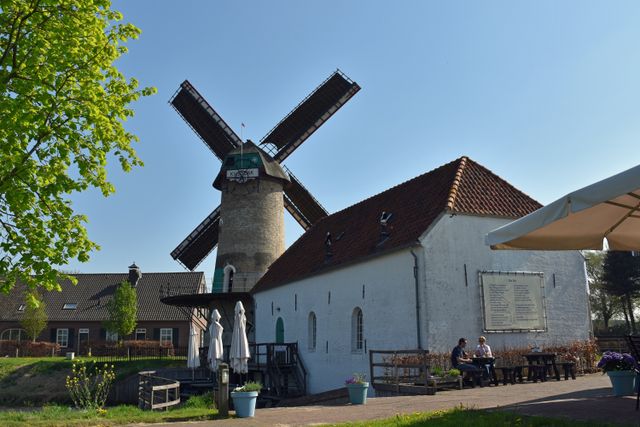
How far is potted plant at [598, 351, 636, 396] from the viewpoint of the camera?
941 centimetres

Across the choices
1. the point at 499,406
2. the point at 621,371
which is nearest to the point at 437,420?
the point at 499,406

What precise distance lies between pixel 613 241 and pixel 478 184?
30.3ft

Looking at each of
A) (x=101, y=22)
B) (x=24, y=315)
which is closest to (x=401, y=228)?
(x=101, y=22)

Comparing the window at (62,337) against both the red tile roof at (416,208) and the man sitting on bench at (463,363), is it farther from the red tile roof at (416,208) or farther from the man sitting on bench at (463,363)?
the man sitting on bench at (463,363)

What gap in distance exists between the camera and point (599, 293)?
50438 mm

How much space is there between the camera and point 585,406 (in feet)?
28.0

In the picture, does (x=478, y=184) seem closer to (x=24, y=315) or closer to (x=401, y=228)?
(x=401, y=228)

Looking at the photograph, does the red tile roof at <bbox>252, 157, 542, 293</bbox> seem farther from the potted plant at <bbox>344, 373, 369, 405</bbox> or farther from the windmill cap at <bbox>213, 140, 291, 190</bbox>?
the windmill cap at <bbox>213, 140, 291, 190</bbox>

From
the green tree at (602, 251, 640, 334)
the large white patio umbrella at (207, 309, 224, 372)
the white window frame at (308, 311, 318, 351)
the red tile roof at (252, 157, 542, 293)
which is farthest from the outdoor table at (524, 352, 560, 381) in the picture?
the green tree at (602, 251, 640, 334)

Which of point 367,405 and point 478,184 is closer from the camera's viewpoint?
point 367,405

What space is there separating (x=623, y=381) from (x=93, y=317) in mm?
43853

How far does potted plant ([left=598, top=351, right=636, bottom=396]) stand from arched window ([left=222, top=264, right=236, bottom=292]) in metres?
23.6

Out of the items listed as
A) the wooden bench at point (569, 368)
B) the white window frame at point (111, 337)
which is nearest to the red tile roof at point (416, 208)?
the wooden bench at point (569, 368)

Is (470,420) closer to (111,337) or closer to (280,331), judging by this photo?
(280,331)
